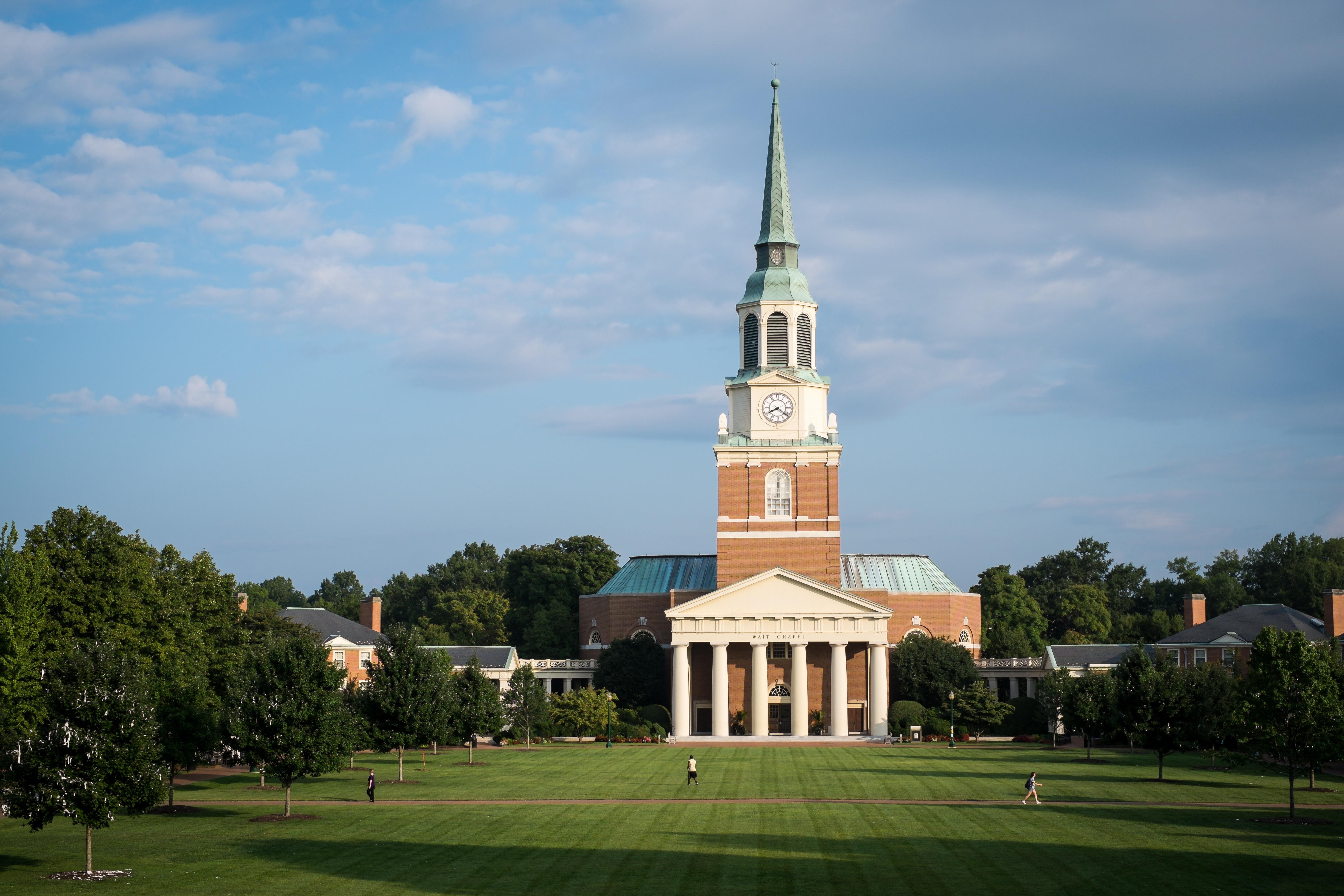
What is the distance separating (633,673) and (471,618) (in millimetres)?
41635

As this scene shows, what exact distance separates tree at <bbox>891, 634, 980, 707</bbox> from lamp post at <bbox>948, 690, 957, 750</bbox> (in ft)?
4.03

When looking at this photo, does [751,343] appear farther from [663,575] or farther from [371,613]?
[371,613]

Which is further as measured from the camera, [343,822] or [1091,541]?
[1091,541]

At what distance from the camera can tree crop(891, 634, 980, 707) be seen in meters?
88.1

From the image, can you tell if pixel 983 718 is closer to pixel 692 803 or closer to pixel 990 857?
pixel 692 803

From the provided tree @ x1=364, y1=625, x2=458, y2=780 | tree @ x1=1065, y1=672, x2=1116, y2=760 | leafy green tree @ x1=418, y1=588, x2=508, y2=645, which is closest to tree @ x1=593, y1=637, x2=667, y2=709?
tree @ x1=1065, y1=672, x2=1116, y2=760

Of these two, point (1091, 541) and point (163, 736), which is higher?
point (1091, 541)

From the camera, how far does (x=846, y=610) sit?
8800cm

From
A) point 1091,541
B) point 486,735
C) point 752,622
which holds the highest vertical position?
point 1091,541

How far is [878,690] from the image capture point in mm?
87125

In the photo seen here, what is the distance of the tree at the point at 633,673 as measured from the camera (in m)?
92.9

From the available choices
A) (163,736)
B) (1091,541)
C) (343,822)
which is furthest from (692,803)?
(1091,541)

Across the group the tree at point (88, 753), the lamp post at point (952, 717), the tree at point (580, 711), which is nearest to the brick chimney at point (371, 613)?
the tree at point (580, 711)

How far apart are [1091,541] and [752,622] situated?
304 feet
